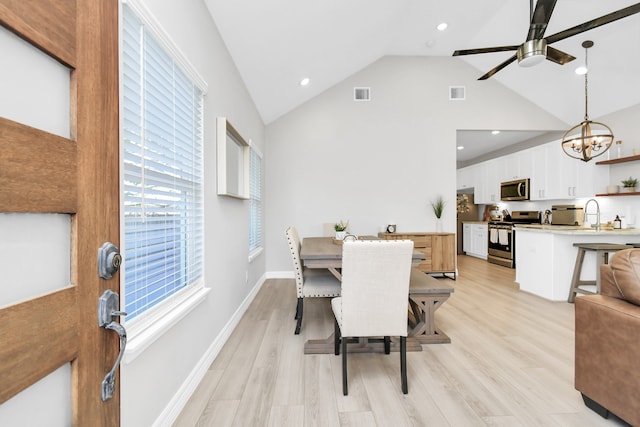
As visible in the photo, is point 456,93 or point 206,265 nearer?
point 206,265

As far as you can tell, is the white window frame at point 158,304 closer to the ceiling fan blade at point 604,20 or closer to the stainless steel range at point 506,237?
the ceiling fan blade at point 604,20

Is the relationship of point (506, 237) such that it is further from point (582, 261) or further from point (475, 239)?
point (582, 261)

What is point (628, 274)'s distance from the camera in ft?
4.94

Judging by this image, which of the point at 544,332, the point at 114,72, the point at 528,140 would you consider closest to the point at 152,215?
the point at 114,72

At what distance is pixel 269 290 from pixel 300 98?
10.3 ft

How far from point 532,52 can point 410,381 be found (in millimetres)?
2866

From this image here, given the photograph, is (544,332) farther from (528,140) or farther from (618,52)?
(528,140)

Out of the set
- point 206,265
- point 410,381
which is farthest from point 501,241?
point 206,265

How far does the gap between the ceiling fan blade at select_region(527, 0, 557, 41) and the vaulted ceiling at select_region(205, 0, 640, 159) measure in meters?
1.66

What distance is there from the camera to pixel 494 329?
2.94m

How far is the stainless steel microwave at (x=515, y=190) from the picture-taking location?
5926mm

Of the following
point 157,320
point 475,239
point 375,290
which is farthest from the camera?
point 475,239

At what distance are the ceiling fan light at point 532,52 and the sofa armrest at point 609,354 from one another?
6.73 ft

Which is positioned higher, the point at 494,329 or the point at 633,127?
the point at 633,127
